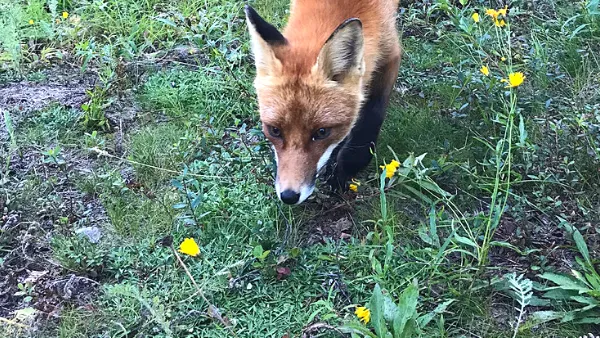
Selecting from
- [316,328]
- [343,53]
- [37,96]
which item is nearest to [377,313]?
[316,328]

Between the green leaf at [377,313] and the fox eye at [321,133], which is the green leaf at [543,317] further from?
the fox eye at [321,133]

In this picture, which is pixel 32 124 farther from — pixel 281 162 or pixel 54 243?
pixel 281 162

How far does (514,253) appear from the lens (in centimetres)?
283

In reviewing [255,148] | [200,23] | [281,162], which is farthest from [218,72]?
[281,162]

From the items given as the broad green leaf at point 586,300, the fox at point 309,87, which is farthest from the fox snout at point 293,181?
the broad green leaf at point 586,300

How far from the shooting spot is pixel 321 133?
2775mm

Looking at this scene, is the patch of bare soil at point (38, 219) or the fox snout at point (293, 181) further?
the patch of bare soil at point (38, 219)

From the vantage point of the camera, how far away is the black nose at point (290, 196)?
2.64m

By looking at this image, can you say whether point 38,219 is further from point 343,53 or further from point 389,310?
point 389,310

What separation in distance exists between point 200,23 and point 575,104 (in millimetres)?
2926

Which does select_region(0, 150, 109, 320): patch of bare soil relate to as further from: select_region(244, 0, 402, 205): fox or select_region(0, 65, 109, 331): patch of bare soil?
select_region(244, 0, 402, 205): fox

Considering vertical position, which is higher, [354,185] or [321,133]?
[321,133]

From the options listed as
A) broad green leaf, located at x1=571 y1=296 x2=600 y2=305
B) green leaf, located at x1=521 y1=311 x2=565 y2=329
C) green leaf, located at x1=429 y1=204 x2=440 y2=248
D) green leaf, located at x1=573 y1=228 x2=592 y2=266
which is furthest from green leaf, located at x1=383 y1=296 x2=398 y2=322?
green leaf, located at x1=573 y1=228 x2=592 y2=266

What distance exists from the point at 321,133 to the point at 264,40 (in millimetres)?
561
